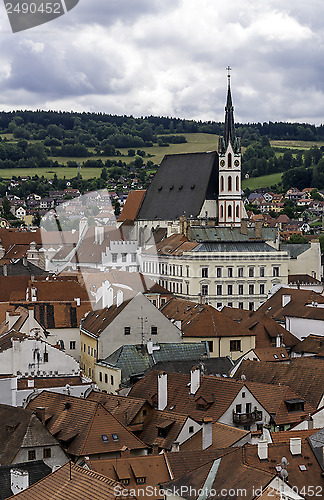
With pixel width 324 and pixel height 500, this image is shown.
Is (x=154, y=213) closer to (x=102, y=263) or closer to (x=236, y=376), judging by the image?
(x=102, y=263)

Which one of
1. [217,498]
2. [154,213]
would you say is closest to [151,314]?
[217,498]

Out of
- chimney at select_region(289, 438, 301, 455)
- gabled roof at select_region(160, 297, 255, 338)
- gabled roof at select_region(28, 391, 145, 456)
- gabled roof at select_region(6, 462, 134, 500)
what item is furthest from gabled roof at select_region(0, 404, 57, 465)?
gabled roof at select_region(160, 297, 255, 338)

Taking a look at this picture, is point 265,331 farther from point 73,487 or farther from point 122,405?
point 73,487

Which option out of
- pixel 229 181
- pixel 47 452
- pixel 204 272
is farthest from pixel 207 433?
pixel 229 181

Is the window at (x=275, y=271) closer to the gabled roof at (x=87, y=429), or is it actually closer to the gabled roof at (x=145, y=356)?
the gabled roof at (x=145, y=356)

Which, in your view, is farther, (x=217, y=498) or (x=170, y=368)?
(x=170, y=368)

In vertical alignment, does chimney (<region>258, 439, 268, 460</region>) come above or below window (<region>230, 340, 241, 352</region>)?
above

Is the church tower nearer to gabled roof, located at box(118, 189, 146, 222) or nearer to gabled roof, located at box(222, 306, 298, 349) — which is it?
gabled roof, located at box(118, 189, 146, 222)
